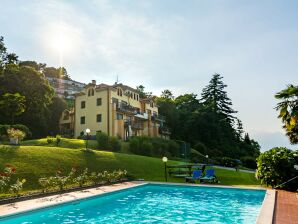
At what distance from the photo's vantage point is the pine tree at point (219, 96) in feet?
254

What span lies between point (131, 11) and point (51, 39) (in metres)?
5.94

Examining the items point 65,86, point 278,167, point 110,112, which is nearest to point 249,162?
point 110,112

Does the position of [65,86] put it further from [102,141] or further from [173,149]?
[102,141]

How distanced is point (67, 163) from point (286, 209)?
16239mm

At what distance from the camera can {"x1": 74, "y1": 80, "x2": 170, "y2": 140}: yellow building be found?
46.0 m

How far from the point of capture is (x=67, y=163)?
23078mm

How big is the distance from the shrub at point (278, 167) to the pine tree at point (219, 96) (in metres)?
59.1

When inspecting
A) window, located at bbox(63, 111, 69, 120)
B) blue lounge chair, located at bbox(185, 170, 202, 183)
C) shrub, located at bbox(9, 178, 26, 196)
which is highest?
window, located at bbox(63, 111, 69, 120)

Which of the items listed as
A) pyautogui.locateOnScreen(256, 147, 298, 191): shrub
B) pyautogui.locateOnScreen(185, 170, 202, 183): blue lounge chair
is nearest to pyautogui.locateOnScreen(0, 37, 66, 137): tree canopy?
pyautogui.locateOnScreen(185, 170, 202, 183): blue lounge chair

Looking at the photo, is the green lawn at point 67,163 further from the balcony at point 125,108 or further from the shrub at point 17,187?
Answer: the balcony at point 125,108

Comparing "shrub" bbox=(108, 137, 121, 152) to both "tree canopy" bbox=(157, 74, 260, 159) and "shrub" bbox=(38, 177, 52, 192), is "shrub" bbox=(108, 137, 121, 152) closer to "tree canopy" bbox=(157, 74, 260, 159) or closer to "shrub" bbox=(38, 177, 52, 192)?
"shrub" bbox=(38, 177, 52, 192)

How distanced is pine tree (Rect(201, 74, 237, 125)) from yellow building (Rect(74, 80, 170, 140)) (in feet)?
93.2

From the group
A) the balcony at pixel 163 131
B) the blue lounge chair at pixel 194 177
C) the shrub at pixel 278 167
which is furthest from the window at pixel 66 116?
the shrub at pixel 278 167

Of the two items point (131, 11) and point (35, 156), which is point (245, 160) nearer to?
point (35, 156)
